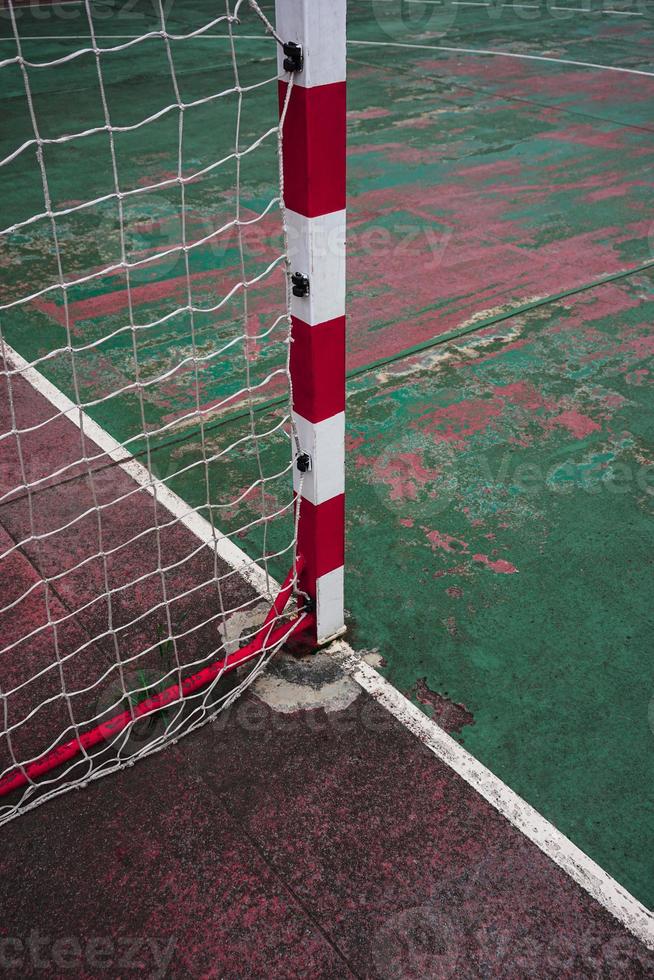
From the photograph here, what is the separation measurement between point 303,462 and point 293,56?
1.07 m

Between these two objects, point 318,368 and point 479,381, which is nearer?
point 318,368

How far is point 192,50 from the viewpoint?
1120 centimetres

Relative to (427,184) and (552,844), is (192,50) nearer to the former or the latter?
(427,184)

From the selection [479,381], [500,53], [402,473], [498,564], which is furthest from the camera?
[500,53]

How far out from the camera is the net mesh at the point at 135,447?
2.47 metres

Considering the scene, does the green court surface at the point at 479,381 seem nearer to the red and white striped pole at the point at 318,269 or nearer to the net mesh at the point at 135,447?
the net mesh at the point at 135,447

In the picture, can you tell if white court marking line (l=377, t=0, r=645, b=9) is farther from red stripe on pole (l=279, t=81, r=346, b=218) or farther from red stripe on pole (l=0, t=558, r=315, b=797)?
red stripe on pole (l=0, t=558, r=315, b=797)

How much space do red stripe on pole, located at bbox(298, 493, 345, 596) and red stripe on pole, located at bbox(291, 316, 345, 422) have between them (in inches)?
11.7

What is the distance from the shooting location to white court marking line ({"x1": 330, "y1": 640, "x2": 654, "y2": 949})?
81.0 inches

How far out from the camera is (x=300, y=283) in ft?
7.23

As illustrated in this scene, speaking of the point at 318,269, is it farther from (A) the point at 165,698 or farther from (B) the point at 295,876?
(B) the point at 295,876

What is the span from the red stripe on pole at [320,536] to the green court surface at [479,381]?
35cm

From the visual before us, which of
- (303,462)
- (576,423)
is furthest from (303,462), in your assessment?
(576,423)

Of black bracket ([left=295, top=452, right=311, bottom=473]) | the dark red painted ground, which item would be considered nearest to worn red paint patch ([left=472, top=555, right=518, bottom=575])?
the dark red painted ground
